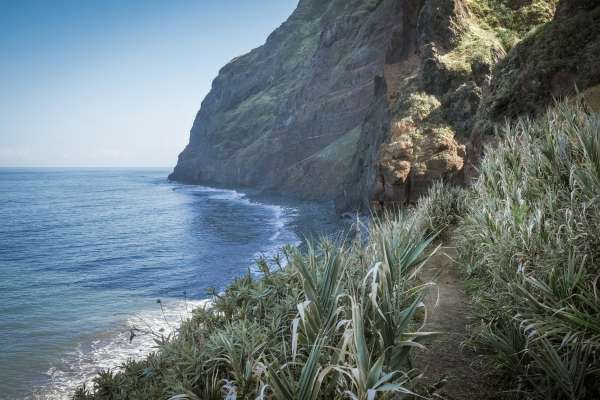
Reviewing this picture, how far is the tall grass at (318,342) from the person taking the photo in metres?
2.11

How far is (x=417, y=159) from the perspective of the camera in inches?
704

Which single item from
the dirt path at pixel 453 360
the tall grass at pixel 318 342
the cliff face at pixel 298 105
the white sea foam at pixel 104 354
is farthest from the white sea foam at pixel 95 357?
the cliff face at pixel 298 105

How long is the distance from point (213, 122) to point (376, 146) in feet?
278

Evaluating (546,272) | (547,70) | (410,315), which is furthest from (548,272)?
(547,70)

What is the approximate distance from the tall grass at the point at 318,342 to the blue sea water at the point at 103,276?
4.24 ft

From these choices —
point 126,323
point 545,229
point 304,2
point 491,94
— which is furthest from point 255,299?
point 304,2

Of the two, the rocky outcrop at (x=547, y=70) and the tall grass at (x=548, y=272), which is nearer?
the tall grass at (x=548, y=272)

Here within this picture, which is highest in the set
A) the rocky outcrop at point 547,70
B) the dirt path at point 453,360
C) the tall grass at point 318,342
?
the rocky outcrop at point 547,70

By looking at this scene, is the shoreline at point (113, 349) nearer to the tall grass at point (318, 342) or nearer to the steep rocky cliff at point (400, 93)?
the tall grass at point (318, 342)

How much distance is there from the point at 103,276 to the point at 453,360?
78.3 feet

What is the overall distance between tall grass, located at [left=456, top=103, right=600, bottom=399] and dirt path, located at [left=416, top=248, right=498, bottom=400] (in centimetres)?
20

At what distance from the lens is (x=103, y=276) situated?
897 inches

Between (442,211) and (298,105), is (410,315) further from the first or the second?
(298,105)

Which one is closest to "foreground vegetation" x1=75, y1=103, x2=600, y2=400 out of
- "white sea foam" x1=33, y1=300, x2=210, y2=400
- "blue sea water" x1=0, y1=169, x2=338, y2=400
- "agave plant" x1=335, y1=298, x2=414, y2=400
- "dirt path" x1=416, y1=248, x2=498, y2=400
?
"agave plant" x1=335, y1=298, x2=414, y2=400
